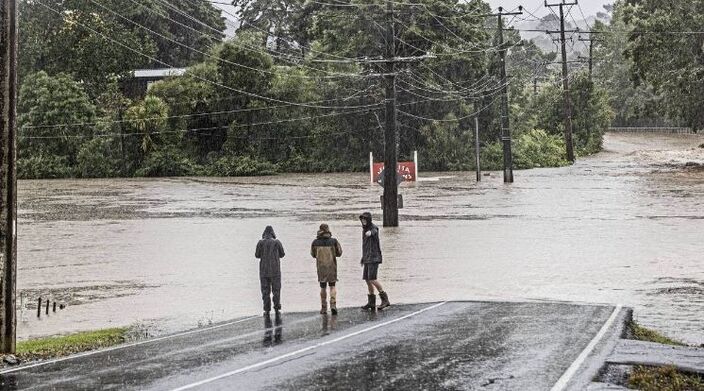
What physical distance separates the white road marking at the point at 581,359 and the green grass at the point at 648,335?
0.38 m

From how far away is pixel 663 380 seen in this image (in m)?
11.7

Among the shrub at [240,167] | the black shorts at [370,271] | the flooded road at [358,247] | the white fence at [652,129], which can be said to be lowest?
the flooded road at [358,247]

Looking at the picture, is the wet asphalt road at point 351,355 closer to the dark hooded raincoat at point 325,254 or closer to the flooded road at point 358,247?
the dark hooded raincoat at point 325,254

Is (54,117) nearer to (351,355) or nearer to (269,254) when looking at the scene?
(269,254)

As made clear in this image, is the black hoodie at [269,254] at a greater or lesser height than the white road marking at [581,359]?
greater

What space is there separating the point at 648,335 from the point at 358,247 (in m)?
16.6

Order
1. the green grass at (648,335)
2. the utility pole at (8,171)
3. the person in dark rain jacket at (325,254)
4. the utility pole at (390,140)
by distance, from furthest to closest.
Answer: the utility pole at (390,140) → the person in dark rain jacket at (325,254) → the green grass at (648,335) → the utility pole at (8,171)

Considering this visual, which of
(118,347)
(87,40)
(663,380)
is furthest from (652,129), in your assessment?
(663,380)

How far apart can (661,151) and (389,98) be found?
61.6 meters

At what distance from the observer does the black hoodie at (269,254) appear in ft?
57.9

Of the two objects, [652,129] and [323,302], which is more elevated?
[652,129]

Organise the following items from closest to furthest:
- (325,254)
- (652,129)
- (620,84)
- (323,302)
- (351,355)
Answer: (351,355) < (325,254) < (323,302) < (652,129) < (620,84)

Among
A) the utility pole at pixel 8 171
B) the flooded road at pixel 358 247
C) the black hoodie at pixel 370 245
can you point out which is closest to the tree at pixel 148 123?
the flooded road at pixel 358 247

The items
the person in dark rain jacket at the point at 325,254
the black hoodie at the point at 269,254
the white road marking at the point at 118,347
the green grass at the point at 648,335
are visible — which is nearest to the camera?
the white road marking at the point at 118,347
